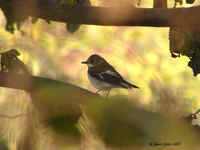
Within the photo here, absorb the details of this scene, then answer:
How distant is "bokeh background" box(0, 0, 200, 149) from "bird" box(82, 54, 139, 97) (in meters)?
0.13

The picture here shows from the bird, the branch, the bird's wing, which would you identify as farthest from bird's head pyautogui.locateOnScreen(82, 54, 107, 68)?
the branch

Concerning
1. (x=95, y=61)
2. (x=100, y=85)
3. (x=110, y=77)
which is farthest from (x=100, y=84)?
(x=95, y=61)

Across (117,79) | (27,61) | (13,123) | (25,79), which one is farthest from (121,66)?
(25,79)

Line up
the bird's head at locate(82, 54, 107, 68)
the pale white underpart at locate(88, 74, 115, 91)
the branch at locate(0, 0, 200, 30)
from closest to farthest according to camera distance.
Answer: the branch at locate(0, 0, 200, 30), the pale white underpart at locate(88, 74, 115, 91), the bird's head at locate(82, 54, 107, 68)

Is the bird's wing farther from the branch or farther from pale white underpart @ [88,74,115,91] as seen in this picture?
the branch

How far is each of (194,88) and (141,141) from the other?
502 centimetres

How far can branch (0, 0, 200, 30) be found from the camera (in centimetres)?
228

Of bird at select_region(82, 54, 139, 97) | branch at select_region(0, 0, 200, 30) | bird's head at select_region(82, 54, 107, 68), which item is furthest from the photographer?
bird's head at select_region(82, 54, 107, 68)

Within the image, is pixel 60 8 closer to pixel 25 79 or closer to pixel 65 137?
pixel 25 79

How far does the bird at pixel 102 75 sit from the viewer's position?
21.2 feet

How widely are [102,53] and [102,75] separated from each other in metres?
0.45

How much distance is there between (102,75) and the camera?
23.0ft

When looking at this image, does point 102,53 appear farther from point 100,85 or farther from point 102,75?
point 100,85

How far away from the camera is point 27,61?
6332 millimetres
